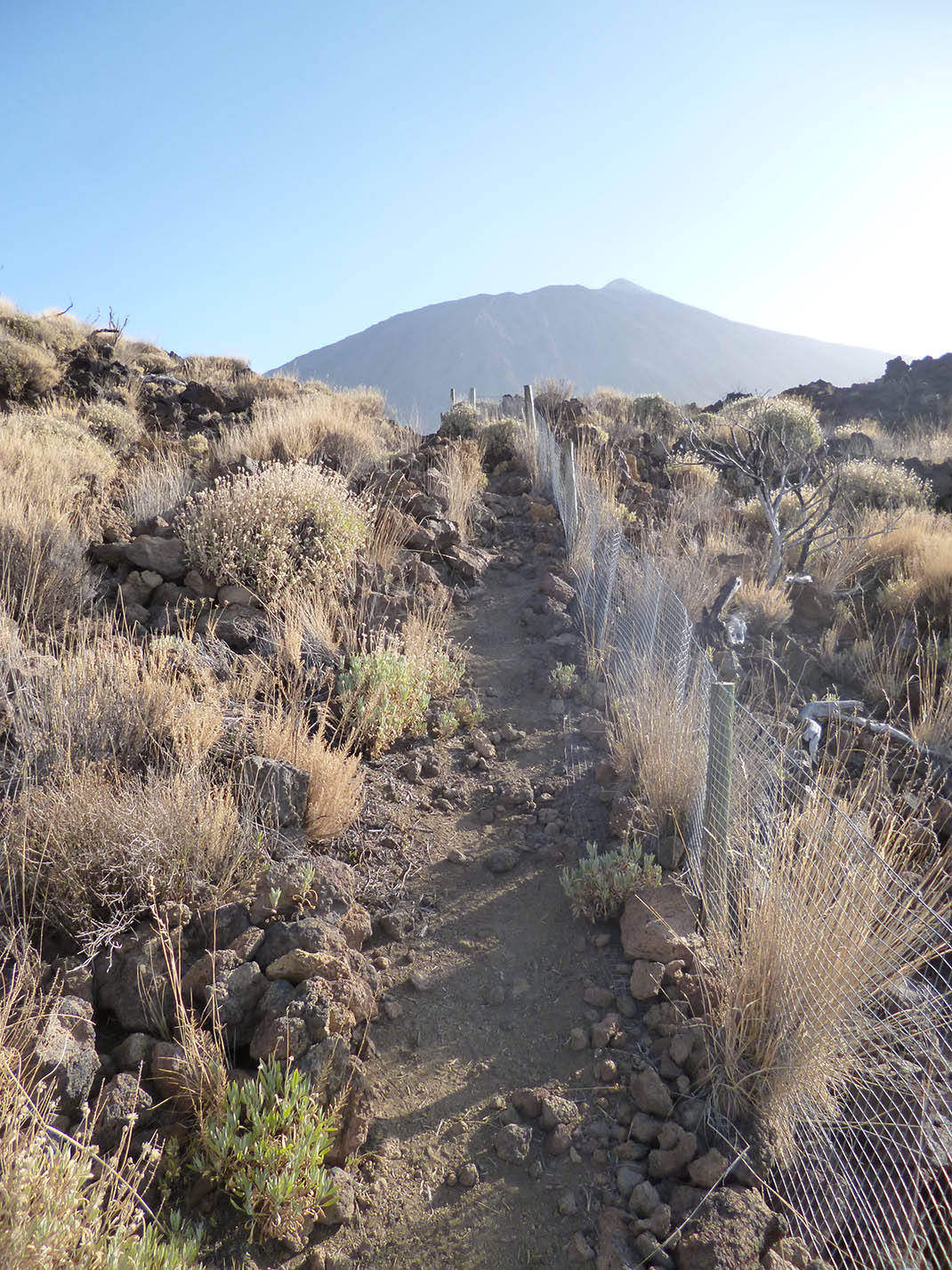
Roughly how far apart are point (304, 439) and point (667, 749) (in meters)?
7.42

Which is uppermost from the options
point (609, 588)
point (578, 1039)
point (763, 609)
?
point (609, 588)

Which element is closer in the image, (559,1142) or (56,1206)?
(56,1206)

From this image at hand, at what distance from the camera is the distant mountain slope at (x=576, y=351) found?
130125 millimetres

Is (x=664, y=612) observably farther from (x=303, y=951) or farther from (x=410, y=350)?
(x=410, y=350)

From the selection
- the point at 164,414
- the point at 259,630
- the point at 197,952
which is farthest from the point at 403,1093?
the point at 164,414

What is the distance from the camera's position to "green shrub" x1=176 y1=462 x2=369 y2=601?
5.70m

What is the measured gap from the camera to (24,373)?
12367 mm

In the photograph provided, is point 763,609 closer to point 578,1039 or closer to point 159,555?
point 578,1039

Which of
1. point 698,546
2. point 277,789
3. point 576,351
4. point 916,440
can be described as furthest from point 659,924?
point 576,351

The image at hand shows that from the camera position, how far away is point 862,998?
2188 millimetres

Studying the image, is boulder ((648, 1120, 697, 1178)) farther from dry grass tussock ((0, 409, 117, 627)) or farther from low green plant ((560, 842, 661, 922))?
dry grass tussock ((0, 409, 117, 627))

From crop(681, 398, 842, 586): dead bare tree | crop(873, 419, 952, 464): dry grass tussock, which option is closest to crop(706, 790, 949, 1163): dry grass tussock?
crop(681, 398, 842, 586): dead bare tree

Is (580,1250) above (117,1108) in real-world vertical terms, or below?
below

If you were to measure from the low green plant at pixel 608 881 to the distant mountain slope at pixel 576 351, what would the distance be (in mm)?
118772
